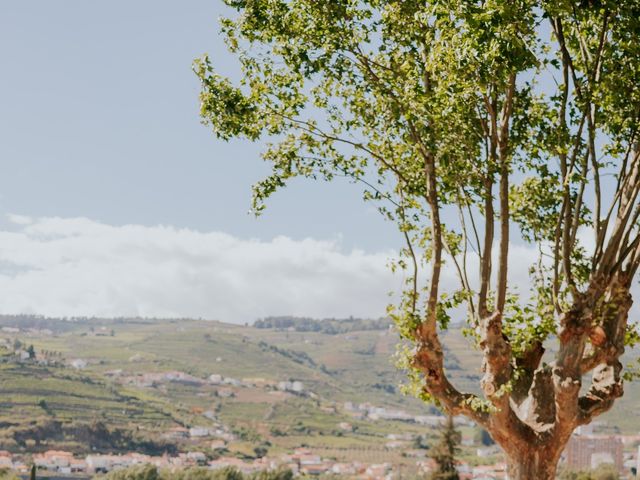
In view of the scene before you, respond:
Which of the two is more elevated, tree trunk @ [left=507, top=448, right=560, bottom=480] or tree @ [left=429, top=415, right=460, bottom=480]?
tree trunk @ [left=507, top=448, right=560, bottom=480]

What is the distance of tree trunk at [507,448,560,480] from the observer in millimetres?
10273

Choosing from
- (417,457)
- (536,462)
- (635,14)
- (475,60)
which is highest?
(635,14)

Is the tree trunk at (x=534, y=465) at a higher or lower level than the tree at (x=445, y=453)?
higher

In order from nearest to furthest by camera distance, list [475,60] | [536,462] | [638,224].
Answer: [475,60], [536,462], [638,224]

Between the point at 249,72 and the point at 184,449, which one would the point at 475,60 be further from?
the point at 184,449

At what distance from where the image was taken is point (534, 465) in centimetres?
1030

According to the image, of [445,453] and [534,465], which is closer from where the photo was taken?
[534,465]

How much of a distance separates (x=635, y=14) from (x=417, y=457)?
6390 inches

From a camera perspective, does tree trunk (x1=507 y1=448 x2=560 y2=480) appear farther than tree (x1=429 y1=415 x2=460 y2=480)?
No

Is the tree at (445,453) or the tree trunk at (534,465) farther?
the tree at (445,453)

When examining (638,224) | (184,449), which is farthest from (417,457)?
(638,224)

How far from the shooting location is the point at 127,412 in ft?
543

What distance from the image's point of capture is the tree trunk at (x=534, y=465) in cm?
1027

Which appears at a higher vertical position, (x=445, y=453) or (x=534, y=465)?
(x=534, y=465)
